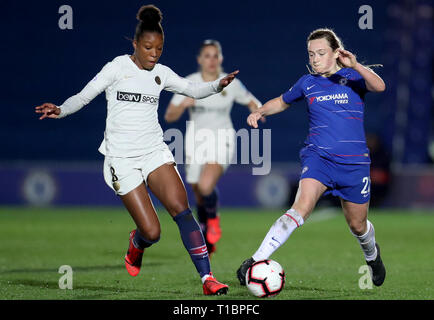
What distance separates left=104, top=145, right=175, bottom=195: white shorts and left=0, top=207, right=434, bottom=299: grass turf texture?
0.86 m

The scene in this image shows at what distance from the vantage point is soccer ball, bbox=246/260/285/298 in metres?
5.98

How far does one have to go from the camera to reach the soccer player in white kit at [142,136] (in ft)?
20.9

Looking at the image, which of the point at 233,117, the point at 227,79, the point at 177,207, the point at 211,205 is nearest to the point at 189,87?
the point at 227,79

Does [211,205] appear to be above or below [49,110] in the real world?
below

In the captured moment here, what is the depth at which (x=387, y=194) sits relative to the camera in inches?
695

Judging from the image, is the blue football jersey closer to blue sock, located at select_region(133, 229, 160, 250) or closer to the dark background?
blue sock, located at select_region(133, 229, 160, 250)

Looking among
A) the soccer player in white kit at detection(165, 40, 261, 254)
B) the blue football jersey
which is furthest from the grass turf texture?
the blue football jersey

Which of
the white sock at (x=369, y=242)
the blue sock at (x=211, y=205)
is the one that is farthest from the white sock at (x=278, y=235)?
the blue sock at (x=211, y=205)

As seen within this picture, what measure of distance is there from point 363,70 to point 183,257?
399 cm

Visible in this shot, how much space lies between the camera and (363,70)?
20.5ft

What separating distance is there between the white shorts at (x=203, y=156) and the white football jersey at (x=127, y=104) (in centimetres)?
319

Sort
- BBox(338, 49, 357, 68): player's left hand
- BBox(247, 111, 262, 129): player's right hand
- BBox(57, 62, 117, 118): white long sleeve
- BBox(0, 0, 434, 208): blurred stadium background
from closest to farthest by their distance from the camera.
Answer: BBox(338, 49, 357, 68): player's left hand → BBox(57, 62, 117, 118): white long sleeve → BBox(247, 111, 262, 129): player's right hand → BBox(0, 0, 434, 208): blurred stadium background

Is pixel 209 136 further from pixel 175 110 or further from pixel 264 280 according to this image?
pixel 264 280

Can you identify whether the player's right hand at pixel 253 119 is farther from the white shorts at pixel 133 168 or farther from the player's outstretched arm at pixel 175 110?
the player's outstretched arm at pixel 175 110
